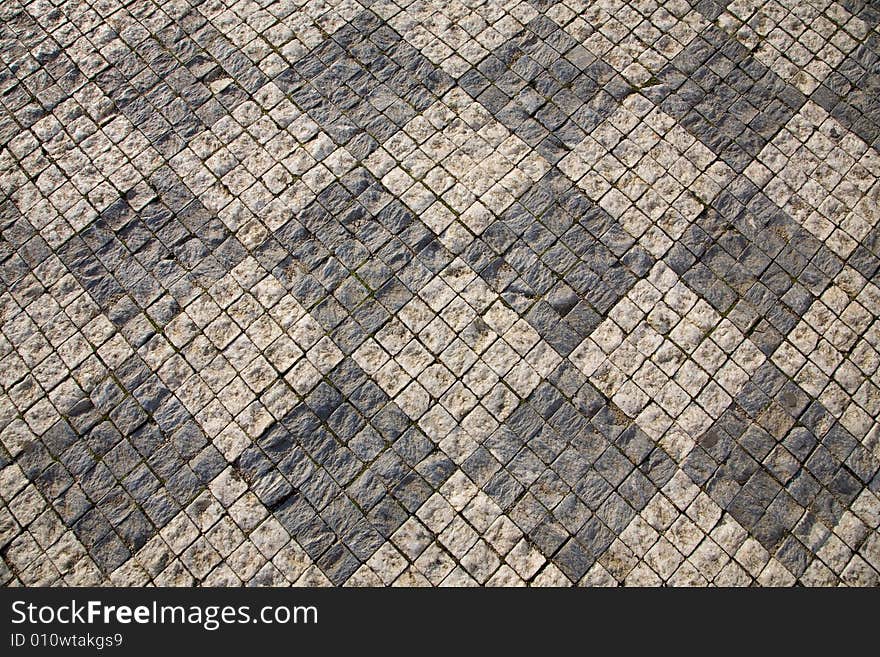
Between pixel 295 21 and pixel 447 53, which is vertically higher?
pixel 295 21

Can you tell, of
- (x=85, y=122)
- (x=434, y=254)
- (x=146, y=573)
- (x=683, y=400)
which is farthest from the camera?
(x=85, y=122)

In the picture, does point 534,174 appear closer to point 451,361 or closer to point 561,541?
point 451,361

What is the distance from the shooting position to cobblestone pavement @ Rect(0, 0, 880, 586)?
5.77 metres

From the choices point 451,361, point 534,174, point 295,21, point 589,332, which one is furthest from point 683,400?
point 295,21

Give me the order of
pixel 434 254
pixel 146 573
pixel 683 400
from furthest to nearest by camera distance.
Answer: pixel 434 254
pixel 683 400
pixel 146 573

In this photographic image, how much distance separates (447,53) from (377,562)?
5.04 meters

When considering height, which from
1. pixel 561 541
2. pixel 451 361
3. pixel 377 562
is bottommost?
pixel 561 541

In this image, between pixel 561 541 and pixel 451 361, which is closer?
pixel 561 541

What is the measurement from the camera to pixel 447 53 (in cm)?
741

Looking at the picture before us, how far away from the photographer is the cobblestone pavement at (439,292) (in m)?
5.77

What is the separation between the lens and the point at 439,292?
647 centimetres

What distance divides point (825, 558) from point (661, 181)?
3.57m

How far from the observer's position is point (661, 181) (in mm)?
6883

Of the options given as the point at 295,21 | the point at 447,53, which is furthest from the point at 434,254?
the point at 295,21
